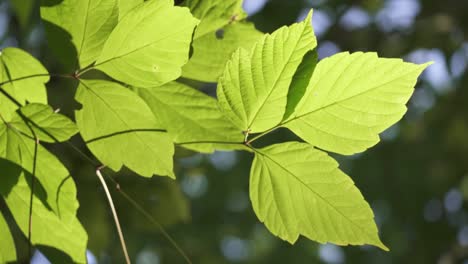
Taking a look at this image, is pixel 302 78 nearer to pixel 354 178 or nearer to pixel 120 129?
pixel 120 129

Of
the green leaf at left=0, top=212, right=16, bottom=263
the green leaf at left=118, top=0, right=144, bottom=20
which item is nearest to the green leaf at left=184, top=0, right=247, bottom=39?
the green leaf at left=118, top=0, right=144, bottom=20

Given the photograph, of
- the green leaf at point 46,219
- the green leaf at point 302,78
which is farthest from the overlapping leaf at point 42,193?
the green leaf at point 302,78

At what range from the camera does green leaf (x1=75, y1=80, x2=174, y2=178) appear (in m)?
0.55

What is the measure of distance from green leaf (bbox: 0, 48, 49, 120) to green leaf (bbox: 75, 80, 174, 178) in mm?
45

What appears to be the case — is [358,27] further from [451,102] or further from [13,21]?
[13,21]

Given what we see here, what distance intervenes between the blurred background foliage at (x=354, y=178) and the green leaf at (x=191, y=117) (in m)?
0.53

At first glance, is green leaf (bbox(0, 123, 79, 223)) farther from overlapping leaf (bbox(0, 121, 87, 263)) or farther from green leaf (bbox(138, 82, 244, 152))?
green leaf (bbox(138, 82, 244, 152))

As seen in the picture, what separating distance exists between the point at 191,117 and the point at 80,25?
130 millimetres

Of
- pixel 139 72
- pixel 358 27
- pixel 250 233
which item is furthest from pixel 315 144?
pixel 250 233

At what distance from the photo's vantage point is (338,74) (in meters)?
0.51

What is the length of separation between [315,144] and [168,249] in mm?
1770

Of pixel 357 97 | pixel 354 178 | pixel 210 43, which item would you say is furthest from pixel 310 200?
pixel 354 178

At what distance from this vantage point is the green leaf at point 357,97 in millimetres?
507

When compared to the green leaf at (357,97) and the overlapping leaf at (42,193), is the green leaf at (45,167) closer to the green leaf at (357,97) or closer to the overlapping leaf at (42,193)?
the overlapping leaf at (42,193)
